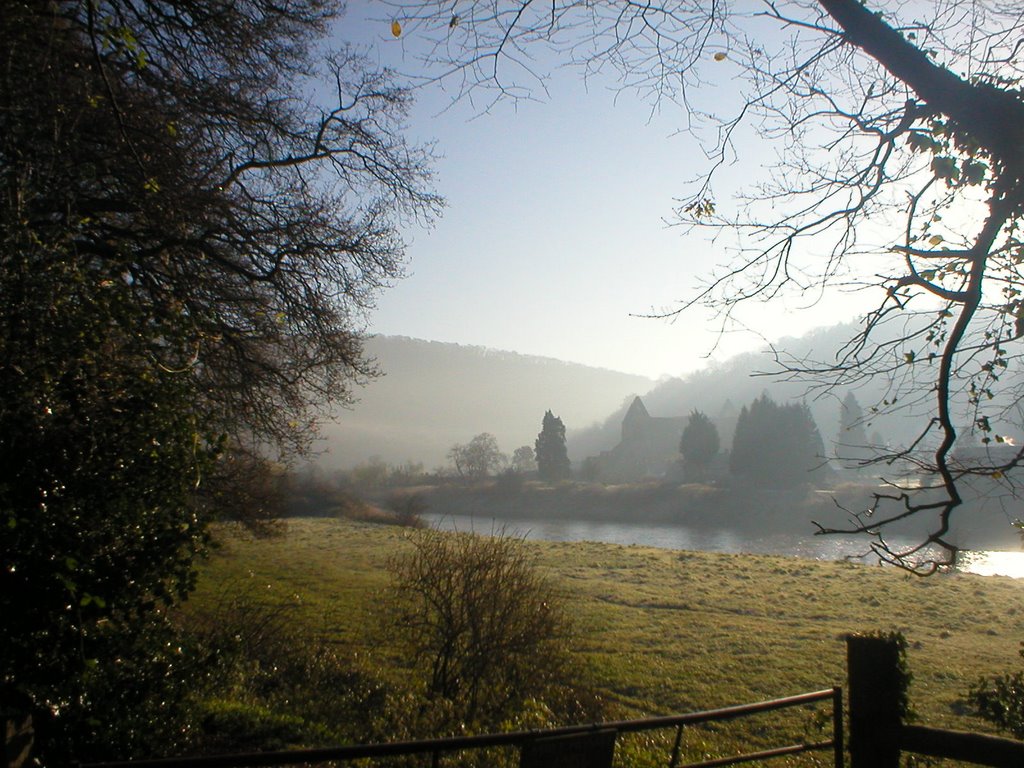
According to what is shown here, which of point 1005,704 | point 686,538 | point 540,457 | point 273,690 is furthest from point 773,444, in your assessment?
point 273,690

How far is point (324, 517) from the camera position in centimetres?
4178

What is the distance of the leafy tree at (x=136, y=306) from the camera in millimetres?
4348

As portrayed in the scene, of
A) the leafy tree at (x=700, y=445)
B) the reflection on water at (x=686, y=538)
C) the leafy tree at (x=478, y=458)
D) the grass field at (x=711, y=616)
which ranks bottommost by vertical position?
the reflection on water at (x=686, y=538)

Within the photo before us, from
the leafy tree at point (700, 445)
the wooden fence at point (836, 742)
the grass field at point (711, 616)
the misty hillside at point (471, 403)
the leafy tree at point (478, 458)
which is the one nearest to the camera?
the wooden fence at point (836, 742)

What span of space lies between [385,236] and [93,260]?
15.7 ft

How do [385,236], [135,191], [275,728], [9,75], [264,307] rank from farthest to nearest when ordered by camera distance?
1. [385,236]
2. [264,307]
3. [135,191]
4. [275,728]
5. [9,75]

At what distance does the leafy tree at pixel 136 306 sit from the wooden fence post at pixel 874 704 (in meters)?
4.35

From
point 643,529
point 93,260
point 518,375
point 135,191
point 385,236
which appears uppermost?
point 518,375

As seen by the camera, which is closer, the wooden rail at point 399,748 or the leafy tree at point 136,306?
the wooden rail at point 399,748

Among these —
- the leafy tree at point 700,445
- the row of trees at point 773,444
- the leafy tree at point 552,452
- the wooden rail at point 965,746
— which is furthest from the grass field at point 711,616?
the leafy tree at point 552,452

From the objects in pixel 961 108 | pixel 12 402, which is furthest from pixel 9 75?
pixel 961 108

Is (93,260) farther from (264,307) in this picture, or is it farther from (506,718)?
(506,718)

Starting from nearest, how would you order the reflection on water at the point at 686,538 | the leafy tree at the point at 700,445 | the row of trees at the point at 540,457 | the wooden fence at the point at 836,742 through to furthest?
the wooden fence at the point at 836,742 < the reflection on water at the point at 686,538 < the leafy tree at the point at 700,445 < the row of trees at the point at 540,457

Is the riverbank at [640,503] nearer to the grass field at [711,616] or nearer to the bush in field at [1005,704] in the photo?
the grass field at [711,616]
